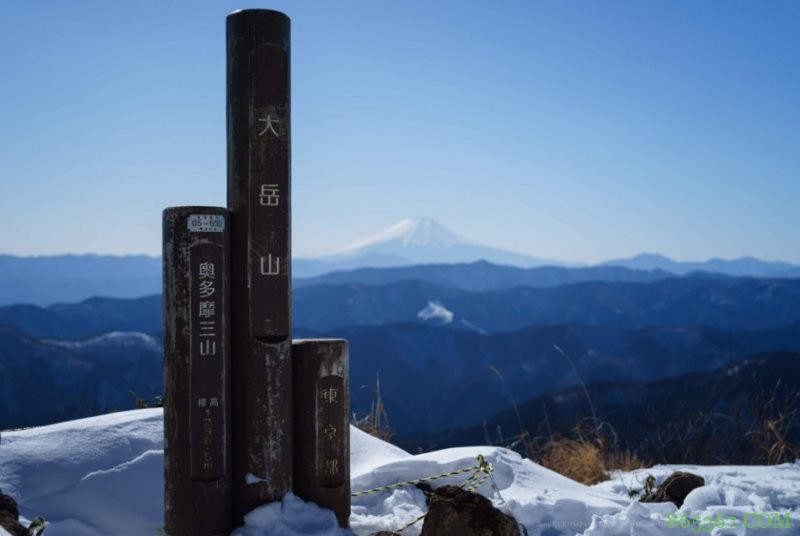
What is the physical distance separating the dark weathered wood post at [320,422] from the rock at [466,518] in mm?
568

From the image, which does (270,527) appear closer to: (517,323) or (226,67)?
(226,67)

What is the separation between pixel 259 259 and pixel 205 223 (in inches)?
10.7

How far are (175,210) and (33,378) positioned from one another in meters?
26.2

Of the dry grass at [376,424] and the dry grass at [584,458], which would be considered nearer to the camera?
the dry grass at [584,458]

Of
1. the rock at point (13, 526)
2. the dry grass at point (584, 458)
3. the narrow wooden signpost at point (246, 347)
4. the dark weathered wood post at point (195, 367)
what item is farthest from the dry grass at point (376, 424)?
the rock at point (13, 526)

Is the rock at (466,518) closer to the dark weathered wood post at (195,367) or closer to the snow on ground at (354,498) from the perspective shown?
the snow on ground at (354,498)

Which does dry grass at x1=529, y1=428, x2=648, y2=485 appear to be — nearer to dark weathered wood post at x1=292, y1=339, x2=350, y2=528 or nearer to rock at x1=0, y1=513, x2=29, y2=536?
dark weathered wood post at x1=292, y1=339, x2=350, y2=528

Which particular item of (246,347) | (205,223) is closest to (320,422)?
(246,347)

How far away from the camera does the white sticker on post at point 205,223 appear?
9.55 ft

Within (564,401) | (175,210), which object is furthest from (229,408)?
(564,401)

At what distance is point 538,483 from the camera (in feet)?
12.7

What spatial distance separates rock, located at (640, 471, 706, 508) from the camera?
3.81m

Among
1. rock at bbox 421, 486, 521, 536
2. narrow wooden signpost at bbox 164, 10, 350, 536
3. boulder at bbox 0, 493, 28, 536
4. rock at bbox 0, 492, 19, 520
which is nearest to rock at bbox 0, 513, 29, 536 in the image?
boulder at bbox 0, 493, 28, 536

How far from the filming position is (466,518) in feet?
8.95
